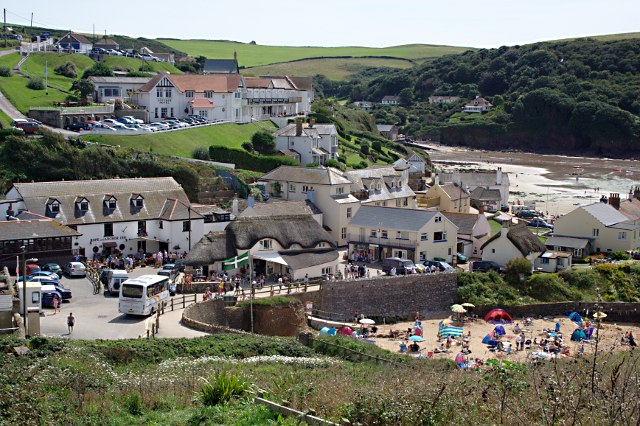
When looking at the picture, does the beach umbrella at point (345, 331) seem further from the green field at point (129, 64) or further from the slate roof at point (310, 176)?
the green field at point (129, 64)

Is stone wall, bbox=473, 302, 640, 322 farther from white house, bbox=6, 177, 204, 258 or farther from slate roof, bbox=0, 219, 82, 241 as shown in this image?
slate roof, bbox=0, 219, 82, 241

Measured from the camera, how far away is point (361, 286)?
1625 inches

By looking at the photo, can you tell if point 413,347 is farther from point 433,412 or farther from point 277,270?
point 433,412

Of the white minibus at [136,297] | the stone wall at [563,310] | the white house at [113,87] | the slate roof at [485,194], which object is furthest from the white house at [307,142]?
the white minibus at [136,297]

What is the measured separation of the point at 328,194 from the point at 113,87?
1368 inches

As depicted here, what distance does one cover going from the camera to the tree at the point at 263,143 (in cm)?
7006

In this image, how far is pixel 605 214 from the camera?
174 feet

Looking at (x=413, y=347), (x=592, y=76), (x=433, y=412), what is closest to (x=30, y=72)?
(x=413, y=347)

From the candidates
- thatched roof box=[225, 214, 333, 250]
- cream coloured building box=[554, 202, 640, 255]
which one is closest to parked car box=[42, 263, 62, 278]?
thatched roof box=[225, 214, 333, 250]

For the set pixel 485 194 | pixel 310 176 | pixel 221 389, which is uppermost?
pixel 310 176

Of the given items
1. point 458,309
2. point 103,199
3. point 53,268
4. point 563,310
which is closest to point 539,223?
point 563,310

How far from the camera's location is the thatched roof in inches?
1651

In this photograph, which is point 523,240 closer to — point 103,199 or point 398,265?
point 398,265

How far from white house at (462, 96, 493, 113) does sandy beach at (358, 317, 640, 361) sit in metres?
119
